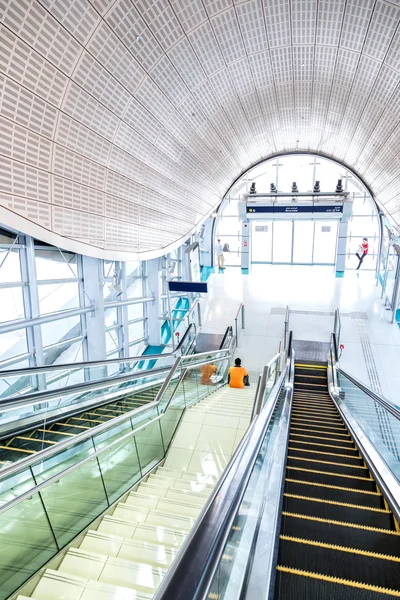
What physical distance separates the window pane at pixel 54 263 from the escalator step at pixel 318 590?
332 inches

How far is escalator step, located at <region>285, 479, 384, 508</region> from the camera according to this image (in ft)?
9.80

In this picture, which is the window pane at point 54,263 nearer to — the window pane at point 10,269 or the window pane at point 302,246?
the window pane at point 10,269

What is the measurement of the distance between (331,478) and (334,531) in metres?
1.01

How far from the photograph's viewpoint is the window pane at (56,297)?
11367 mm

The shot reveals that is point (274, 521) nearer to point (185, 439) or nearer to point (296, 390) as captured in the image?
point (185, 439)

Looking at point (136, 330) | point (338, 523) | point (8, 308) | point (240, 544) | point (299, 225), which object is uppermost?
point (299, 225)

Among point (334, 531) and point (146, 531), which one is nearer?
→ point (334, 531)

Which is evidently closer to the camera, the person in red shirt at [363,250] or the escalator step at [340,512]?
the escalator step at [340,512]

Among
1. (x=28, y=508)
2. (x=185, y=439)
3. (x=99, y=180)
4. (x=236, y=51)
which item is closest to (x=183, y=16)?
(x=236, y=51)

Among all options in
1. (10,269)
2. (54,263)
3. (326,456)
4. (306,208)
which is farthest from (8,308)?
(306,208)

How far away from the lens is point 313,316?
Result: 14.1 metres

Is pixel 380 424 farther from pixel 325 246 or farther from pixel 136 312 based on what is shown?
pixel 325 246

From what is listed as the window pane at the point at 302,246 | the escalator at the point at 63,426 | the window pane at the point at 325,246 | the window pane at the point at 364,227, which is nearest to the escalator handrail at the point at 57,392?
the escalator at the point at 63,426

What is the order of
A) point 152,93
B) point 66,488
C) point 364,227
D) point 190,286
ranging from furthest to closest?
point 364,227, point 190,286, point 152,93, point 66,488
